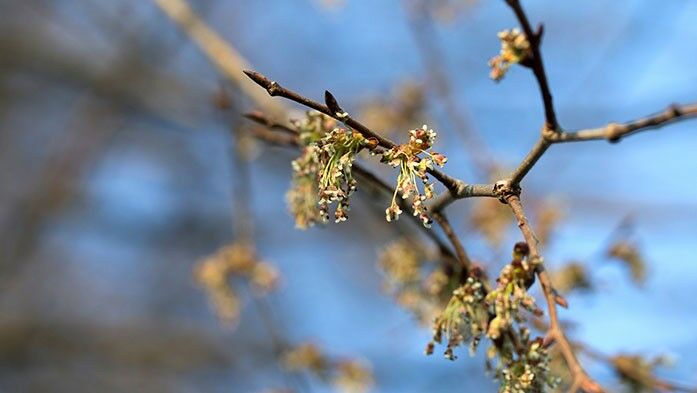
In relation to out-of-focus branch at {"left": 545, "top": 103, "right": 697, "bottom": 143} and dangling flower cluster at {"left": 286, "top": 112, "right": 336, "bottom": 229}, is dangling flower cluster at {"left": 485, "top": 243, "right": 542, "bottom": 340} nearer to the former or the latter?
out-of-focus branch at {"left": 545, "top": 103, "right": 697, "bottom": 143}

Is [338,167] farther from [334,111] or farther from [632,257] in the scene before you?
[632,257]

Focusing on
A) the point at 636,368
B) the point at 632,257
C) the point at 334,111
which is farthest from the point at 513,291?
the point at 632,257

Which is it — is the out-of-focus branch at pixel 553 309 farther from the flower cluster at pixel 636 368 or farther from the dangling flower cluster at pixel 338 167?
the flower cluster at pixel 636 368

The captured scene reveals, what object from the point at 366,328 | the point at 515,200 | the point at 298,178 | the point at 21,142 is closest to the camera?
the point at 515,200

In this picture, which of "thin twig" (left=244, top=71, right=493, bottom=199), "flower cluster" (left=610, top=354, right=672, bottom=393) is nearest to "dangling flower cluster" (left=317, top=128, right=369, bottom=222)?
"thin twig" (left=244, top=71, right=493, bottom=199)

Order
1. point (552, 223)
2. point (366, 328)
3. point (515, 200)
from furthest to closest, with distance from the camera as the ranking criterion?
point (366, 328)
point (552, 223)
point (515, 200)

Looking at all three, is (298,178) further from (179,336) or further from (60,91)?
(60,91)

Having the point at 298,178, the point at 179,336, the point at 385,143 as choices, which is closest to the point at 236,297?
the point at 298,178
